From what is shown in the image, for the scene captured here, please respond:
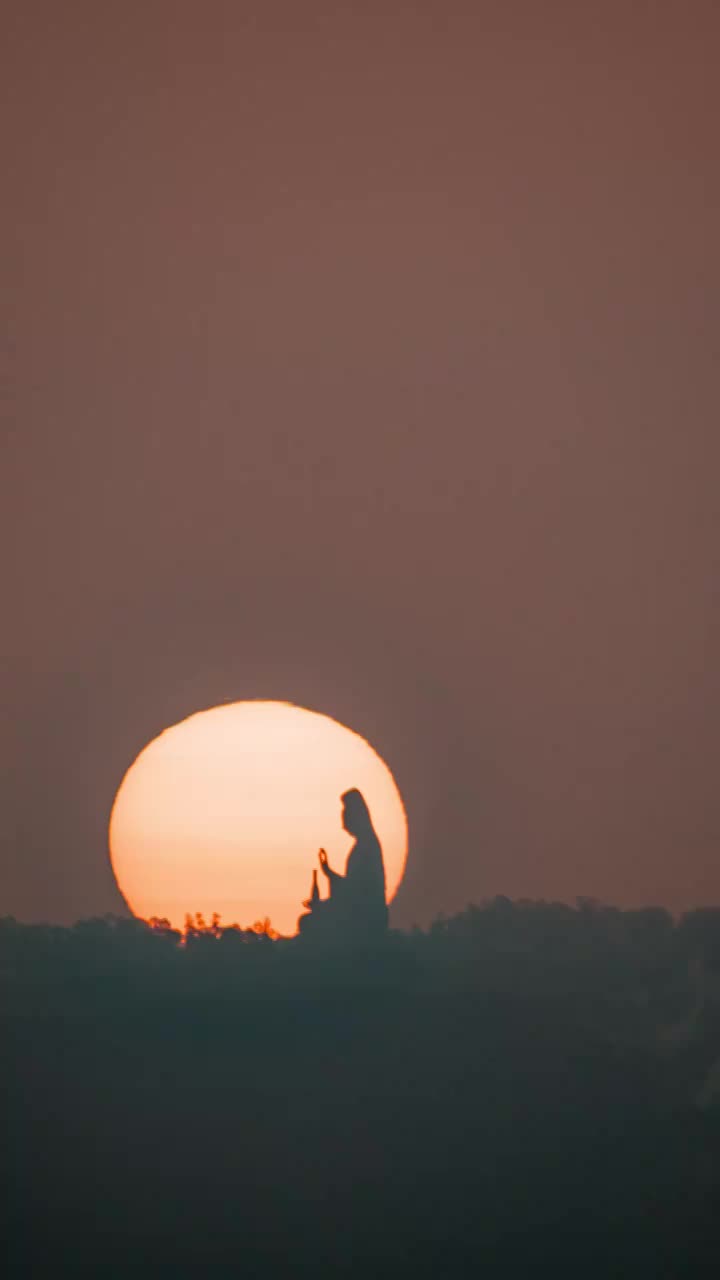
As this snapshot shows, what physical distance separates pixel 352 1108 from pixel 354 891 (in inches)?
36.8

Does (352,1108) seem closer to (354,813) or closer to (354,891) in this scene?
(354,891)

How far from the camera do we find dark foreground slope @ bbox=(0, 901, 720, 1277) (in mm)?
5633

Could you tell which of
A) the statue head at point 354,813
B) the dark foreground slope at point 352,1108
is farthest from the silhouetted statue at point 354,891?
the dark foreground slope at point 352,1108

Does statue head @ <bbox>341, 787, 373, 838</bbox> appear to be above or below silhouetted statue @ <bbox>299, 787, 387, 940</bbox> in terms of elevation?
above

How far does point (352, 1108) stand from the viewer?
5820 millimetres

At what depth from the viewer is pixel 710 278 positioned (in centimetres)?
686

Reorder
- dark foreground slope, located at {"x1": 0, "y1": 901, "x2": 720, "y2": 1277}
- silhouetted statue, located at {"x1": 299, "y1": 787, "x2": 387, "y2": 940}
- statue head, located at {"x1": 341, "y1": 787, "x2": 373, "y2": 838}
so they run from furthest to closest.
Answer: statue head, located at {"x1": 341, "y1": 787, "x2": 373, "y2": 838} → silhouetted statue, located at {"x1": 299, "y1": 787, "x2": 387, "y2": 940} → dark foreground slope, located at {"x1": 0, "y1": 901, "x2": 720, "y2": 1277}

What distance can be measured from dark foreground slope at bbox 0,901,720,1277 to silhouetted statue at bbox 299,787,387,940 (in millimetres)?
143

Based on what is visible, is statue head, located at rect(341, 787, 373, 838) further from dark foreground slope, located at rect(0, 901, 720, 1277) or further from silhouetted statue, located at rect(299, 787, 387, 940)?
dark foreground slope, located at rect(0, 901, 720, 1277)

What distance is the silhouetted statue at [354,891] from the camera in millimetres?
6227

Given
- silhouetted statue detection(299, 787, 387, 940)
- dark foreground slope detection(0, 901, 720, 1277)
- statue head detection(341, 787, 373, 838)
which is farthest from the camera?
statue head detection(341, 787, 373, 838)

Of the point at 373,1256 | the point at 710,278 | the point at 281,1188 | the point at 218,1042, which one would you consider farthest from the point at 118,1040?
the point at 710,278

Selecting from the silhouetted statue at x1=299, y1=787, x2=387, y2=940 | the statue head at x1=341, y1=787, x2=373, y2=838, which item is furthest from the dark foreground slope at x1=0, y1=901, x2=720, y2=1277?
the statue head at x1=341, y1=787, x2=373, y2=838

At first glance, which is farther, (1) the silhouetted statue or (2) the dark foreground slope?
(1) the silhouetted statue
